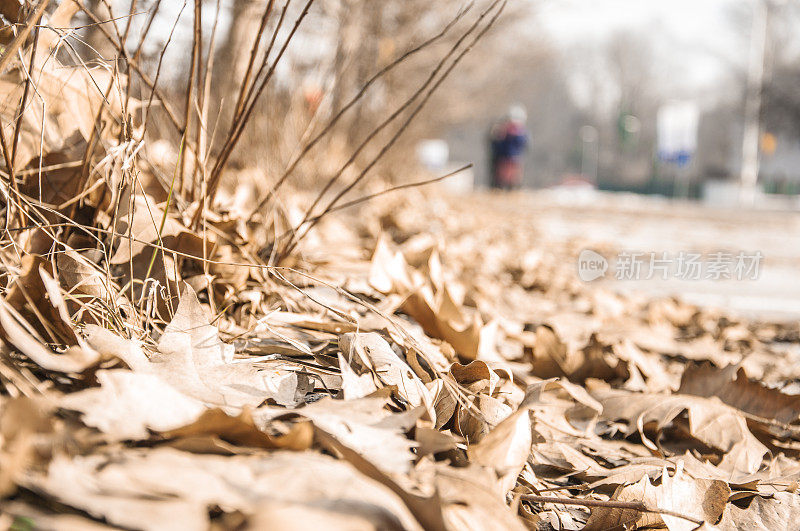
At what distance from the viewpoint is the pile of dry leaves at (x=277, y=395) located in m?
0.65

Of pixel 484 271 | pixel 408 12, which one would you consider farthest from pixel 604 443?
pixel 408 12

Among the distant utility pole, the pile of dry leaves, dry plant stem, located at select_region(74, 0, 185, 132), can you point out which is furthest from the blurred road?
the distant utility pole

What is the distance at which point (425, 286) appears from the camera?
4.80ft

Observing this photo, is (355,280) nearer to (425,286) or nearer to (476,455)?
(425,286)

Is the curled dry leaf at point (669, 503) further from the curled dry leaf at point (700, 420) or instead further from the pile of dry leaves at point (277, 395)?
the curled dry leaf at point (700, 420)

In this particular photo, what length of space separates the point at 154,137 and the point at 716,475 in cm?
175

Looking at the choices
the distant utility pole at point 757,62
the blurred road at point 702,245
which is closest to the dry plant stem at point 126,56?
the blurred road at point 702,245

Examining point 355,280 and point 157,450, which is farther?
point 355,280

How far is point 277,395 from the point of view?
92cm

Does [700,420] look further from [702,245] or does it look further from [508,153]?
[508,153]

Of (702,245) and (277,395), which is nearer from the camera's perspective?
(277,395)
